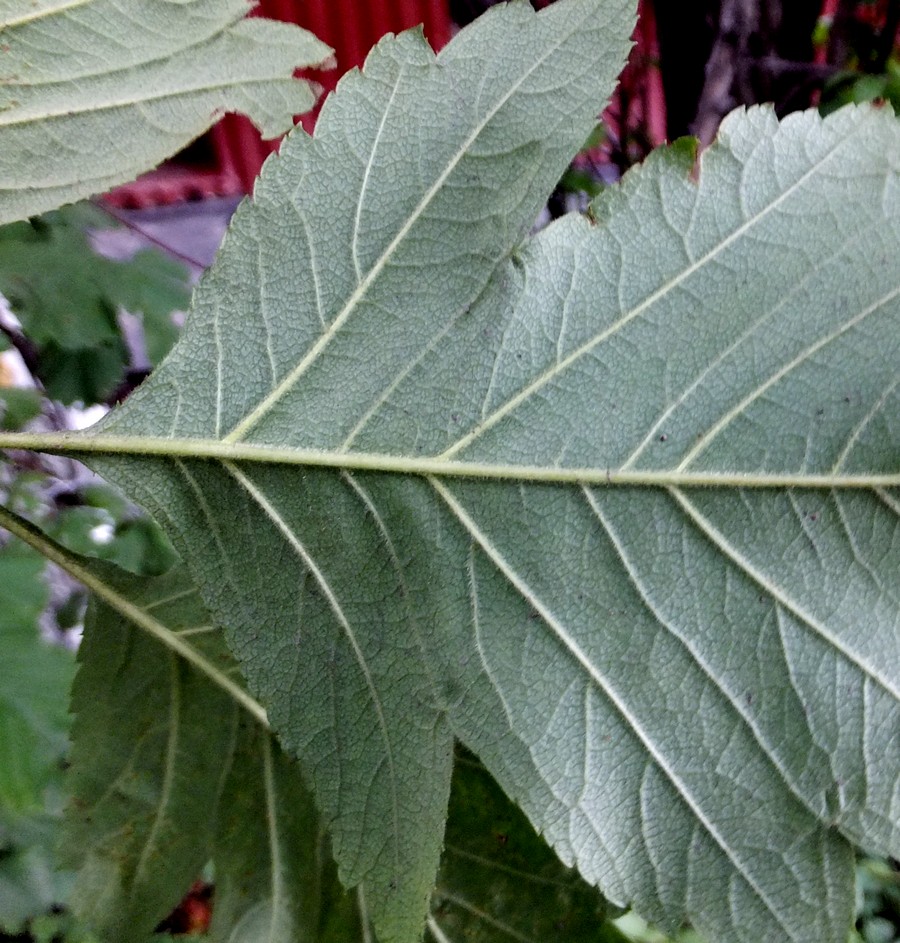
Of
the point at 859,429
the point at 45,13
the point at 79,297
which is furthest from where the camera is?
the point at 79,297

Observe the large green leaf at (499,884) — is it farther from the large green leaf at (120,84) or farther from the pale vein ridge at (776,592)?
the large green leaf at (120,84)

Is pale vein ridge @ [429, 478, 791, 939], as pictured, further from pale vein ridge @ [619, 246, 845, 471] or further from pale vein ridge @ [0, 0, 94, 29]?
pale vein ridge @ [0, 0, 94, 29]

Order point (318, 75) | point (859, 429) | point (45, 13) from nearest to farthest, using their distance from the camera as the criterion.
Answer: point (859, 429) < point (45, 13) < point (318, 75)

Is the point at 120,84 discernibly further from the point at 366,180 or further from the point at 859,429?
the point at 859,429

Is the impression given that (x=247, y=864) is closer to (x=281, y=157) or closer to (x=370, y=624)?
(x=370, y=624)

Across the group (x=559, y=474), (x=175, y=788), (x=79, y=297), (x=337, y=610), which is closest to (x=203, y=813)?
(x=175, y=788)

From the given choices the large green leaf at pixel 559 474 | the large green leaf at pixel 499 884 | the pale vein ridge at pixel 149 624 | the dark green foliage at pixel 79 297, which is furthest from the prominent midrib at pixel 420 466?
the dark green foliage at pixel 79 297
